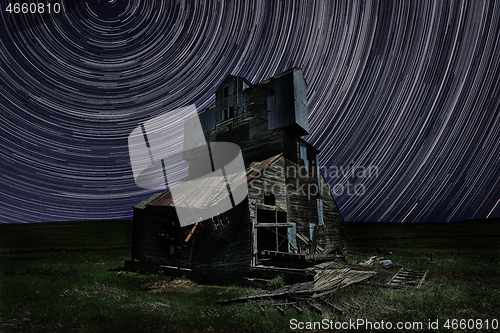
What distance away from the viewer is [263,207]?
15602 mm

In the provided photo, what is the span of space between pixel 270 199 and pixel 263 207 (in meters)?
1.19

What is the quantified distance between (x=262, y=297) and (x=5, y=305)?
1114 centimetres

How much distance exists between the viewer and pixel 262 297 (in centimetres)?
959

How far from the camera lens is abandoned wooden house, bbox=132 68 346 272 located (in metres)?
14.9

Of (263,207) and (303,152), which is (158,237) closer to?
(263,207)

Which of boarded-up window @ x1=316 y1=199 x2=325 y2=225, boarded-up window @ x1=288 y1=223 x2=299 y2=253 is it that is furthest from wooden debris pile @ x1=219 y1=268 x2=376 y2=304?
boarded-up window @ x1=316 y1=199 x2=325 y2=225

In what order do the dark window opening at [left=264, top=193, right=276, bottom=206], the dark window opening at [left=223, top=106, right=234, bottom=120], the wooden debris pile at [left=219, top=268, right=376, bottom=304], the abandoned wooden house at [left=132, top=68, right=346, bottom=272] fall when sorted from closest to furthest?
the wooden debris pile at [left=219, top=268, right=376, bottom=304]
the abandoned wooden house at [left=132, top=68, right=346, bottom=272]
the dark window opening at [left=264, top=193, right=276, bottom=206]
the dark window opening at [left=223, top=106, right=234, bottom=120]

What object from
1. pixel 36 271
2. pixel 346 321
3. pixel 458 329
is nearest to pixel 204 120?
pixel 36 271

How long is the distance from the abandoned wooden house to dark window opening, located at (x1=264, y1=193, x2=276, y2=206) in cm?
4

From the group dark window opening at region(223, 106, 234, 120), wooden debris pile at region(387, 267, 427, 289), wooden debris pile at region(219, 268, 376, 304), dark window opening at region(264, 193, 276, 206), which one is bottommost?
wooden debris pile at region(387, 267, 427, 289)

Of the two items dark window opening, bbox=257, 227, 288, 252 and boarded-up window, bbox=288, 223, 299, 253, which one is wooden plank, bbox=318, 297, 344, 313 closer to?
boarded-up window, bbox=288, 223, 299, 253

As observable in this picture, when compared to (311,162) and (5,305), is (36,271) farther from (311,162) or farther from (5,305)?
(311,162)

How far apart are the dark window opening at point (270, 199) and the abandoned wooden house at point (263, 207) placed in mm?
35

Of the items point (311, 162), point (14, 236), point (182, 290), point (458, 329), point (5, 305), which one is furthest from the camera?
point (14, 236)
